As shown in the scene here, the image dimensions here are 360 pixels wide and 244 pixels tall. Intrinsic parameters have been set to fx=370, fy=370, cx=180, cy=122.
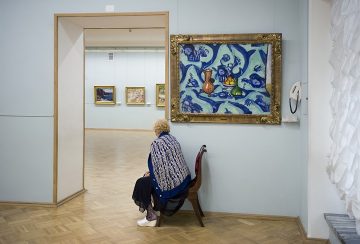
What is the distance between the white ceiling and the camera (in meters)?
12.5

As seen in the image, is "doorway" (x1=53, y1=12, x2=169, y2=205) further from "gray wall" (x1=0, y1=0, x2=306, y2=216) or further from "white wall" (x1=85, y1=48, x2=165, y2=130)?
"white wall" (x1=85, y1=48, x2=165, y2=130)

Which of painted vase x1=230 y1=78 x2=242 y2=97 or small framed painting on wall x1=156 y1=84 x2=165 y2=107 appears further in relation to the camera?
small framed painting on wall x1=156 y1=84 x2=165 y2=107

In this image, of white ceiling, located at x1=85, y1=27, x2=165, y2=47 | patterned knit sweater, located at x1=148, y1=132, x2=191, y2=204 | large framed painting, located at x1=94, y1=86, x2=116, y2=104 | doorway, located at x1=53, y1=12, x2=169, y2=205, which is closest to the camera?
patterned knit sweater, located at x1=148, y1=132, x2=191, y2=204

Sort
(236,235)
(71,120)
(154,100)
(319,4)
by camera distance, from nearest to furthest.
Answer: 1. (319,4)
2. (236,235)
3. (71,120)
4. (154,100)

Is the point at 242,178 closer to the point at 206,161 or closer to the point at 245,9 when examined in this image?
Result: the point at 206,161

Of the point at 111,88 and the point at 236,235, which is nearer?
the point at 236,235

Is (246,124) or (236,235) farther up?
(246,124)

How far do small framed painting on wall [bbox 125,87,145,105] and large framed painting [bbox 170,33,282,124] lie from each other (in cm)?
1081

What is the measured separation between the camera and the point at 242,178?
188 inches

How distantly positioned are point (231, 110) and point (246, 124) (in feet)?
0.86

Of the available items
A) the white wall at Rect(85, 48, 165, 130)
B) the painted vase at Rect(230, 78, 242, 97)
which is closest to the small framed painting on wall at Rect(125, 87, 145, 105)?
the white wall at Rect(85, 48, 165, 130)

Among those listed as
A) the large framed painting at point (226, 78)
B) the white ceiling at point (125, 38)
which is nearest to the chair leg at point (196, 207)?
the large framed painting at point (226, 78)

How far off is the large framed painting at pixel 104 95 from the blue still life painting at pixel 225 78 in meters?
11.3

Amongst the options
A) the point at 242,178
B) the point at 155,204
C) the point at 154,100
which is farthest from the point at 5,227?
the point at 154,100
